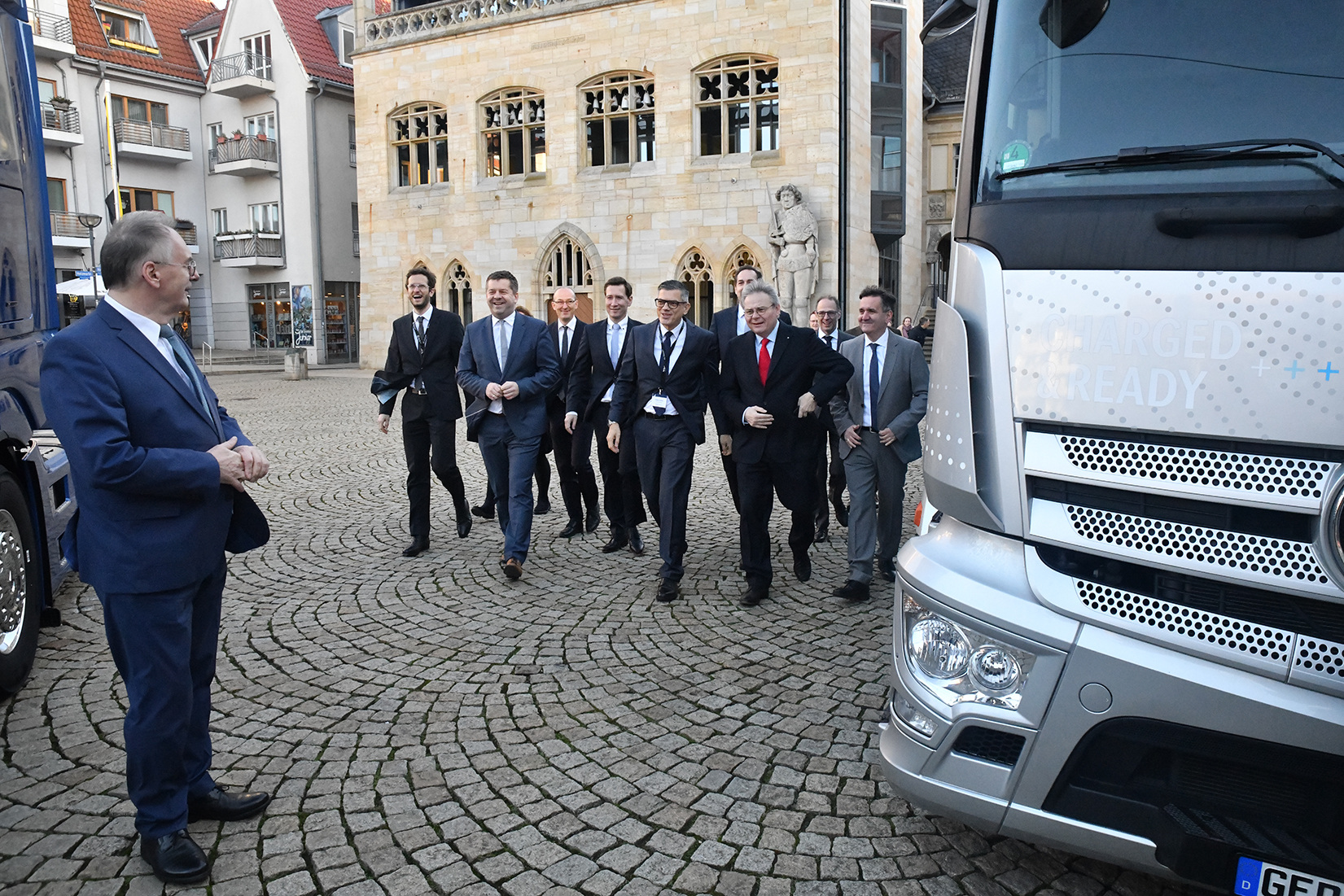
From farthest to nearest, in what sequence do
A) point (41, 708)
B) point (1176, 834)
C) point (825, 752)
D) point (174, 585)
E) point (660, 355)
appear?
1. point (660, 355)
2. point (41, 708)
3. point (825, 752)
4. point (174, 585)
5. point (1176, 834)

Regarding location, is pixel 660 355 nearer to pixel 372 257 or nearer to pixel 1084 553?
pixel 1084 553

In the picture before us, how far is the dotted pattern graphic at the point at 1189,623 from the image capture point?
7.26 ft

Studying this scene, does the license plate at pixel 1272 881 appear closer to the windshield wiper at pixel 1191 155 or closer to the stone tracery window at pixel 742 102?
the windshield wiper at pixel 1191 155

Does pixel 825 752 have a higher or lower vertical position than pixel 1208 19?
lower

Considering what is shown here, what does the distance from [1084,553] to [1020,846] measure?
1.24 m

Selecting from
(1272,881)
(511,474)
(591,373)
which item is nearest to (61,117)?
(591,373)

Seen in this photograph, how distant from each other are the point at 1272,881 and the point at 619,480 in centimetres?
587

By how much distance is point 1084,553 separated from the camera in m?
2.45

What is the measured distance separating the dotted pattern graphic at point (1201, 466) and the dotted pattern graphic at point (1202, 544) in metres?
0.11

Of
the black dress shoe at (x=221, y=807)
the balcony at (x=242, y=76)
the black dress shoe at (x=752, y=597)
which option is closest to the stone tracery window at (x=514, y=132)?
the balcony at (x=242, y=76)

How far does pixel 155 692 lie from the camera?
2.87 m

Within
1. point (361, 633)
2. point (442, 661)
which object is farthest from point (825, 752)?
point (361, 633)

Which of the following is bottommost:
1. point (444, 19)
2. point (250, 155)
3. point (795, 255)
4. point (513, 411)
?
point (513, 411)

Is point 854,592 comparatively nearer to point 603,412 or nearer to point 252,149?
point 603,412
